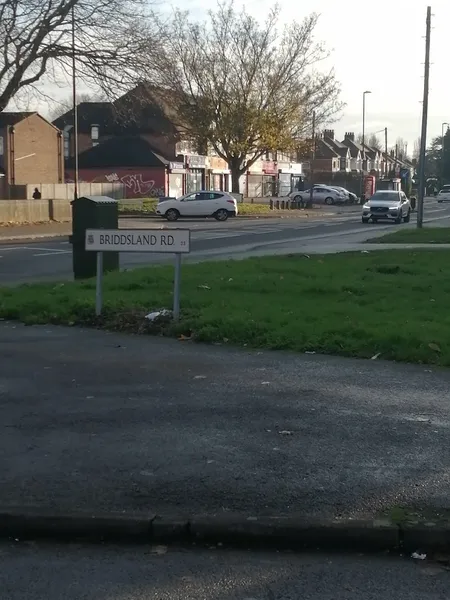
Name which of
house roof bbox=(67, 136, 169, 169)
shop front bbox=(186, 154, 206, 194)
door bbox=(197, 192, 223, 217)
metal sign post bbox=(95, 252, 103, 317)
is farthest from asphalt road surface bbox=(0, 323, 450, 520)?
shop front bbox=(186, 154, 206, 194)

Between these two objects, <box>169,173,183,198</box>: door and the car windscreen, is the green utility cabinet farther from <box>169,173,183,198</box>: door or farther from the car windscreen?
<box>169,173,183,198</box>: door

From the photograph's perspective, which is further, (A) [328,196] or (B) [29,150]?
(A) [328,196]

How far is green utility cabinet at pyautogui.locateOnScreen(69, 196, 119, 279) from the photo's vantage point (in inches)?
593

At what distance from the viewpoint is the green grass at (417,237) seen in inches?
1078

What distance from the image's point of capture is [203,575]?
162 inches

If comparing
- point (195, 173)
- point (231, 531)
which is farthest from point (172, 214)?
point (231, 531)

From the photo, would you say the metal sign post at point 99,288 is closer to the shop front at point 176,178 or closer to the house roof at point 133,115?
the house roof at point 133,115

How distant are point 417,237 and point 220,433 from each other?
24.1m

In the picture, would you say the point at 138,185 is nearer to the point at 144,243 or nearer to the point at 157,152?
the point at 157,152

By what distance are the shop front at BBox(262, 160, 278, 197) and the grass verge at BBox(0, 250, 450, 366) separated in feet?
248

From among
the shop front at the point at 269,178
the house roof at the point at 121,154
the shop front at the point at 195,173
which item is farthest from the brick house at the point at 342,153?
the house roof at the point at 121,154

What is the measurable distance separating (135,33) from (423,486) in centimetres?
3169

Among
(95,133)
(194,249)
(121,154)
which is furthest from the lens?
(95,133)

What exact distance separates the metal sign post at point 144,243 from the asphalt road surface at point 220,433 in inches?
70.0
